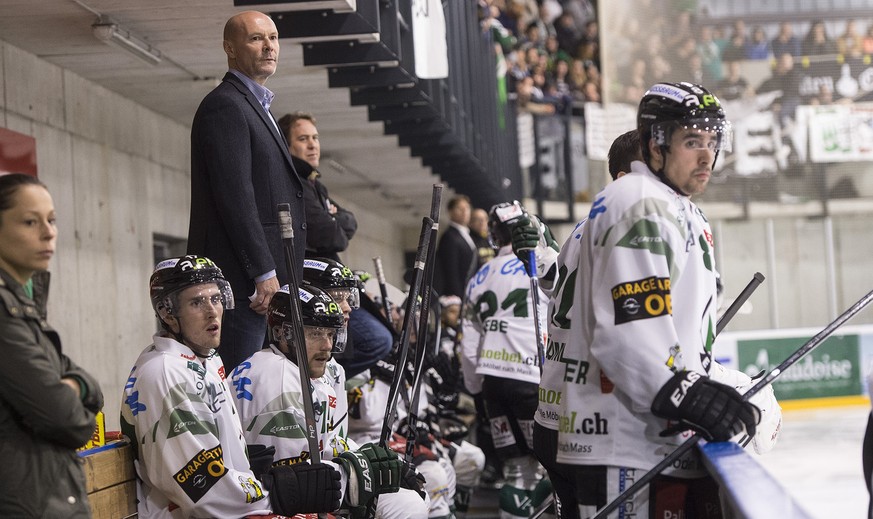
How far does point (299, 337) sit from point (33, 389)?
4.30 feet

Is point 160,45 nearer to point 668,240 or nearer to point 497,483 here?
point 497,483

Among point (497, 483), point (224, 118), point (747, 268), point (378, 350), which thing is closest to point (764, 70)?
point (747, 268)

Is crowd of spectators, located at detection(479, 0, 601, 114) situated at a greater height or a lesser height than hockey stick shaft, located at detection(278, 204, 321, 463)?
greater

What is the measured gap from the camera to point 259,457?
3.89 metres

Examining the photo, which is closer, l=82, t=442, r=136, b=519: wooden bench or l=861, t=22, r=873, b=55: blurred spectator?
l=82, t=442, r=136, b=519: wooden bench

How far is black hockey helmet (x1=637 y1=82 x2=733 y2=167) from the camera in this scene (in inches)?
123

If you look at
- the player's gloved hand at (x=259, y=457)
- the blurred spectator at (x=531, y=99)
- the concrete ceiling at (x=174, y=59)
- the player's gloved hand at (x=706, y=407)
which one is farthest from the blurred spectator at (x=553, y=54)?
the player's gloved hand at (x=706, y=407)

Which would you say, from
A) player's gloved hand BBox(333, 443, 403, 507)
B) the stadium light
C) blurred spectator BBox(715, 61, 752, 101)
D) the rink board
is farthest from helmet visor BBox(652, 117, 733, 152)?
blurred spectator BBox(715, 61, 752, 101)

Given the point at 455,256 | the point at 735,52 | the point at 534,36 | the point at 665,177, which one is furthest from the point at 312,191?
the point at 735,52

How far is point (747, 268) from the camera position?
744 inches

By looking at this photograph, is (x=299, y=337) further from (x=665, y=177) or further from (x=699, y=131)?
(x=699, y=131)

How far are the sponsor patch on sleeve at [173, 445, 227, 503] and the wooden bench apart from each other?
6.5 inches

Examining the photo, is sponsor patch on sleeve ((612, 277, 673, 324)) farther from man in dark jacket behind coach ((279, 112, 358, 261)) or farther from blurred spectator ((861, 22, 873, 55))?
blurred spectator ((861, 22, 873, 55))

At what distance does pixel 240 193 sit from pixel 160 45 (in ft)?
9.98
